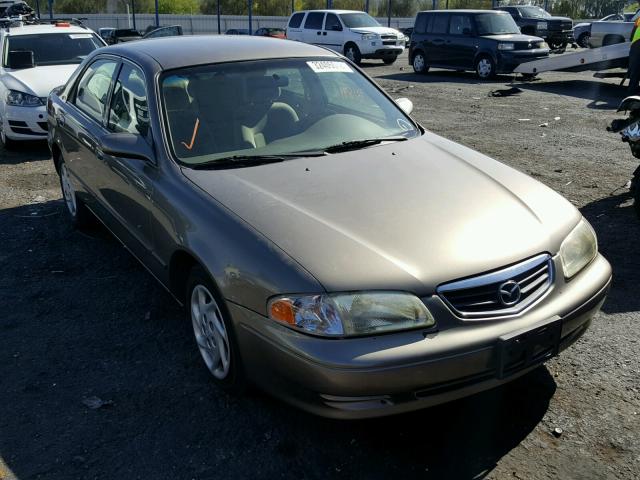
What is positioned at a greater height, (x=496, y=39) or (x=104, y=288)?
(x=496, y=39)

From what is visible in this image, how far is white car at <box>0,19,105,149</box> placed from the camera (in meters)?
8.38

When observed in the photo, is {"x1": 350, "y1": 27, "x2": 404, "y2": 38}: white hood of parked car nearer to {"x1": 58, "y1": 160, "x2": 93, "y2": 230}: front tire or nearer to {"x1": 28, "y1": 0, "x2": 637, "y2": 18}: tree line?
{"x1": 58, "y1": 160, "x2": 93, "y2": 230}: front tire

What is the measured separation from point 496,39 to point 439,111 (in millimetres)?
5940

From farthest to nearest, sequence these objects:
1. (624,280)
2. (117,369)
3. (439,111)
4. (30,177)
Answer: (439,111) → (30,177) → (624,280) → (117,369)

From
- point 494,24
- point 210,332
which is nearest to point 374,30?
point 494,24

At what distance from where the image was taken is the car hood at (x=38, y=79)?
845 centimetres

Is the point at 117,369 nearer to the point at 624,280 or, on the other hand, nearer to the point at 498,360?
the point at 498,360

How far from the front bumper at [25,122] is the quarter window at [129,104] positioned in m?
4.59

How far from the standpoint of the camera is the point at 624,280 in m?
4.51

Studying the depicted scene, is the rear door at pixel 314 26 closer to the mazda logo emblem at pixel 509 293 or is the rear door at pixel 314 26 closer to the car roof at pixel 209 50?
the car roof at pixel 209 50

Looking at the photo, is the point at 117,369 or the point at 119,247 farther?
the point at 119,247

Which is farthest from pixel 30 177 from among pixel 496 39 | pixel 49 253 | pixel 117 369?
pixel 496 39

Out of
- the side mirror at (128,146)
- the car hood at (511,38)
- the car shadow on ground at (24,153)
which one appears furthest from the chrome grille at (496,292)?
the car hood at (511,38)

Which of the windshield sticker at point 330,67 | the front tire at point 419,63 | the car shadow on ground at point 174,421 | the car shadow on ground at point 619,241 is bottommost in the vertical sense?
the car shadow on ground at point 174,421
